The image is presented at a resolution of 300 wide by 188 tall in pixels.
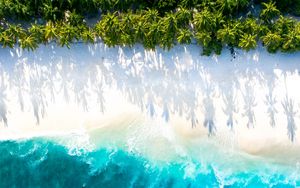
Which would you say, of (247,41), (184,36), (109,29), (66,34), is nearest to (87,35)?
(66,34)

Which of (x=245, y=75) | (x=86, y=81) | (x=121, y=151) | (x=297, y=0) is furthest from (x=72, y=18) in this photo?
(x=297, y=0)

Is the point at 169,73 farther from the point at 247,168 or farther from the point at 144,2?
the point at 247,168

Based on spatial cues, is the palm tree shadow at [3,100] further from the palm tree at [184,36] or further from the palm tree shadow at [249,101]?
the palm tree shadow at [249,101]

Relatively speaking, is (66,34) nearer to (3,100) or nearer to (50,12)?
(50,12)

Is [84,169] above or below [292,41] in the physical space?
below

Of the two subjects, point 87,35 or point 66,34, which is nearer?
point 66,34

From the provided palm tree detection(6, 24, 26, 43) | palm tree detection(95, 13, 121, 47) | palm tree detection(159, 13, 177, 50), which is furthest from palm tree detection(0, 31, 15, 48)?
palm tree detection(159, 13, 177, 50)

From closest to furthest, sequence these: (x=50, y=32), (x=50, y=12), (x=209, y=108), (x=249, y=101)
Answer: (x=50, y=32)
(x=50, y=12)
(x=249, y=101)
(x=209, y=108)
